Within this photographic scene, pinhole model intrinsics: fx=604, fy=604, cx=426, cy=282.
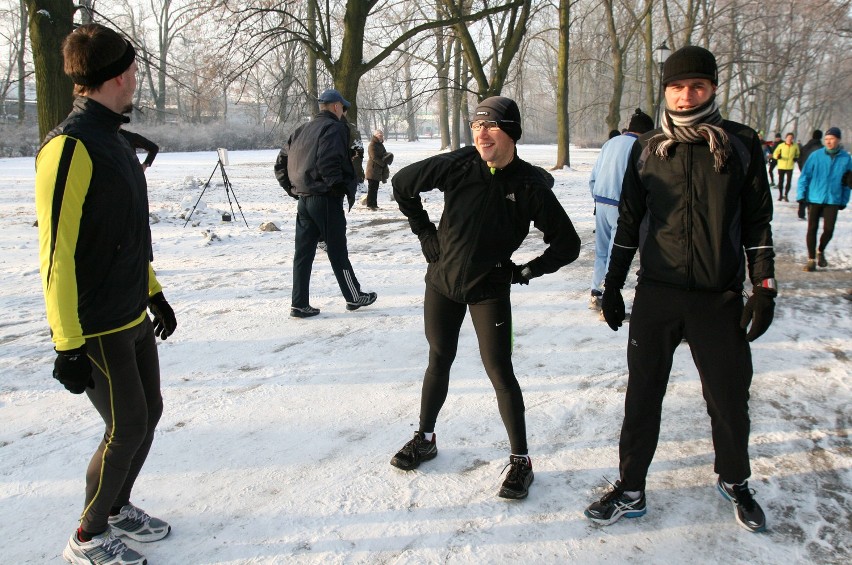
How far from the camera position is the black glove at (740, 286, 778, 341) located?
8.39 ft

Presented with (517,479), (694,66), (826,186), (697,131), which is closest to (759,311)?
(697,131)

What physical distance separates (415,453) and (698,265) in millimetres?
1732

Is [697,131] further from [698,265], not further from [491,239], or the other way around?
[491,239]

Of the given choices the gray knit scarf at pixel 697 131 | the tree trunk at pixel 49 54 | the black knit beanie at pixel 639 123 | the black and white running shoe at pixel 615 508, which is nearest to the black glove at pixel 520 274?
the gray knit scarf at pixel 697 131

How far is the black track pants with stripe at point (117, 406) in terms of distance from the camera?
236 cm

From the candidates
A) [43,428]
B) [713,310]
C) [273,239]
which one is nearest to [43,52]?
[273,239]

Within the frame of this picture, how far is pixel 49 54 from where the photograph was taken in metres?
9.14

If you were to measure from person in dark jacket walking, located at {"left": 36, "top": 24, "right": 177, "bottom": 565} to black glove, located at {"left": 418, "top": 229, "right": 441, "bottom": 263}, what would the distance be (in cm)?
132

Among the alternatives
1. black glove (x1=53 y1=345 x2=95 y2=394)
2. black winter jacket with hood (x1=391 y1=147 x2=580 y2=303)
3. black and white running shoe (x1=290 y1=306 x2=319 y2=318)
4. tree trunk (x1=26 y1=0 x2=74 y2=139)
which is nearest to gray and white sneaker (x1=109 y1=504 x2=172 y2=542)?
black glove (x1=53 y1=345 x2=95 y2=394)

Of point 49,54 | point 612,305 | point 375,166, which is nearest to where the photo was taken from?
point 612,305

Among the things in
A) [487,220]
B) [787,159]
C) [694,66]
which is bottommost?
[487,220]

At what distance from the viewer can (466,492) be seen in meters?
3.07

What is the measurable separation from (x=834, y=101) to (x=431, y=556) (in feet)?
177

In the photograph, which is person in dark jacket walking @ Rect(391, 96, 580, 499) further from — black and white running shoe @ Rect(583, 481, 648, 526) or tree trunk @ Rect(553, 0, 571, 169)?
tree trunk @ Rect(553, 0, 571, 169)
